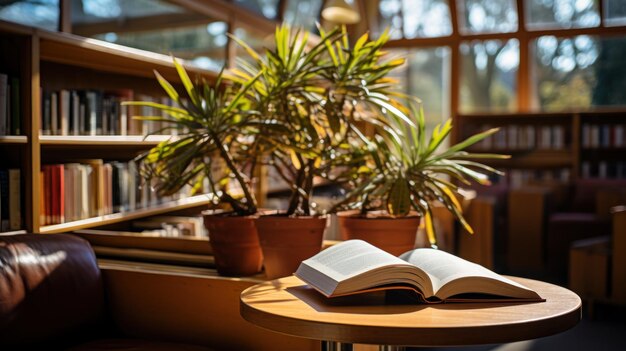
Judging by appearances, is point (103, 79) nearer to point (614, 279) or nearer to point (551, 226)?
point (614, 279)

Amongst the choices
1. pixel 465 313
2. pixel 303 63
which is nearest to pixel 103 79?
pixel 303 63

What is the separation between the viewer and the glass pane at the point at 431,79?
29.0ft

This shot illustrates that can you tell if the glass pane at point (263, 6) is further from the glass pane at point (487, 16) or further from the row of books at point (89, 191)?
the row of books at point (89, 191)

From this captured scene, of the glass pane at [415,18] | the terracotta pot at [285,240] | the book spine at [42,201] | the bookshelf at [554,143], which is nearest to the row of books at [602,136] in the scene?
the bookshelf at [554,143]

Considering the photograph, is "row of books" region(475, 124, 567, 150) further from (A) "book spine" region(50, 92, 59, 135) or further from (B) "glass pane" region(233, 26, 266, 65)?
(A) "book spine" region(50, 92, 59, 135)

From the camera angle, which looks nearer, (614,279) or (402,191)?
(402,191)

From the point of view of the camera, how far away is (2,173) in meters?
2.83

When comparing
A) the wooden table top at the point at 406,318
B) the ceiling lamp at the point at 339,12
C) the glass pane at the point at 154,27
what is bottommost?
the wooden table top at the point at 406,318

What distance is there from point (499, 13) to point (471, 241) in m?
3.81

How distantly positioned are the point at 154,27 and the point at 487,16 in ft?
16.2

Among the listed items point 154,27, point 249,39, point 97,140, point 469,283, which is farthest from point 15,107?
point 249,39

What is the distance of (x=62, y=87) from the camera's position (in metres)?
3.72

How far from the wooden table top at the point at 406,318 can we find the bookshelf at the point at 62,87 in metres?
1.39

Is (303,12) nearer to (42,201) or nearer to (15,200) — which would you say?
(42,201)
